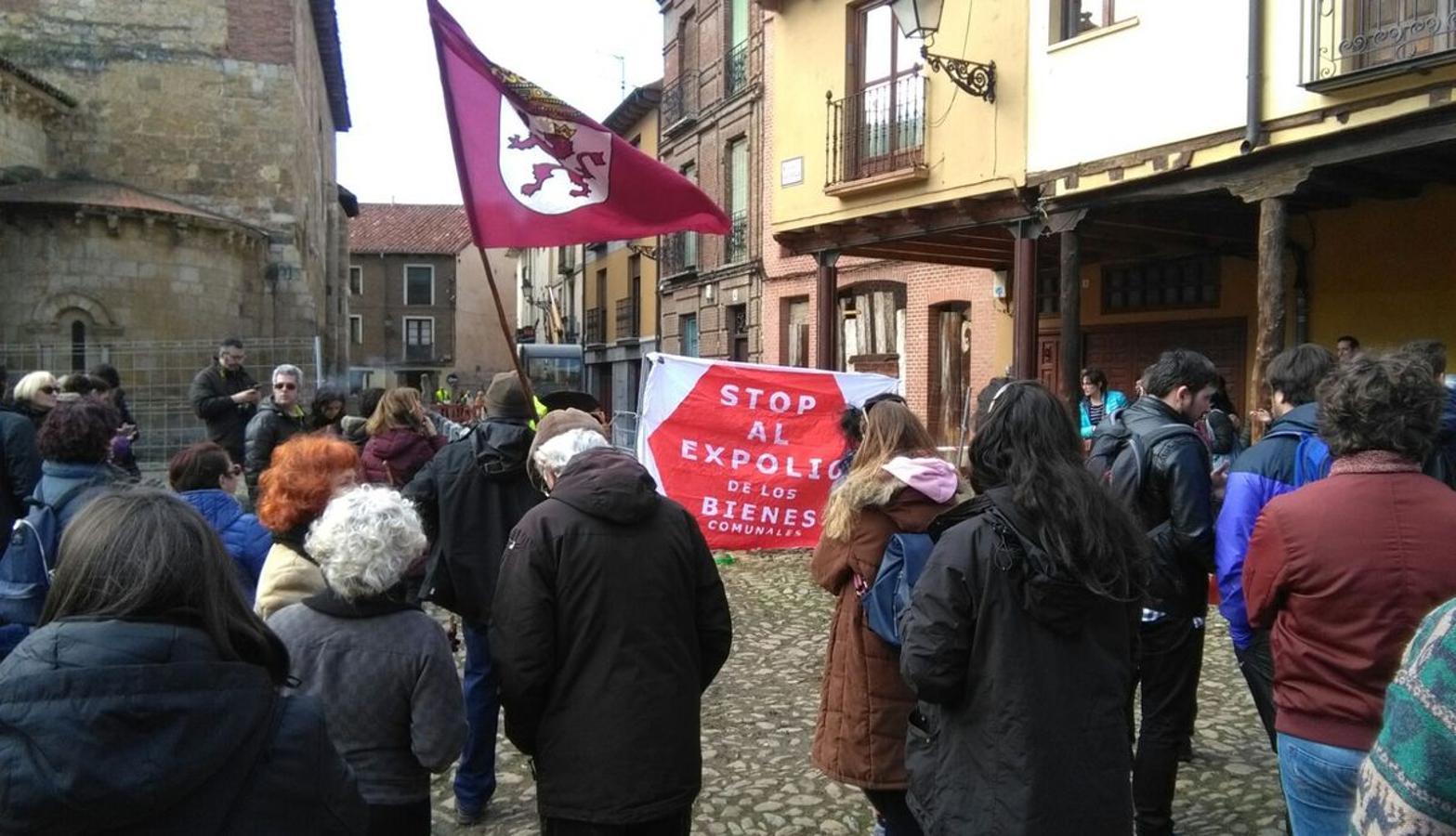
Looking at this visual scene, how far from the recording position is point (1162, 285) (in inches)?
520

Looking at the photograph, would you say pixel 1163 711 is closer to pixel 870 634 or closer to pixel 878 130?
pixel 870 634

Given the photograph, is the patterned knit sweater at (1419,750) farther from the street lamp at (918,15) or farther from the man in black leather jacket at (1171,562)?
the street lamp at (918,15)

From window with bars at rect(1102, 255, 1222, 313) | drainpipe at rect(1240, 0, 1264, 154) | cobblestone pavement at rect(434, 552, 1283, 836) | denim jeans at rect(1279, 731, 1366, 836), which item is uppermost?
drainpipe at rect(1240, 0, 1264, 154)

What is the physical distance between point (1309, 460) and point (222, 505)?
12.4 feet

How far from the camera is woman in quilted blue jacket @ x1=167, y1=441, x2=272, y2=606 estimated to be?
3635mm

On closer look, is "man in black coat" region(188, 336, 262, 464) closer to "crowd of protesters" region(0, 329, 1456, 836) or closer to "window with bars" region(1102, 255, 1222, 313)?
"crowd of protesters" region(0, 329, 1456, 836)

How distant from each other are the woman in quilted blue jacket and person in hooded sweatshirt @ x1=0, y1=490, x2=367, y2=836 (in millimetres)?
1968

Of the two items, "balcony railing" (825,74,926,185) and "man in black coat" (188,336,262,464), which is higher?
"balcony railing" (825,74,926,185)

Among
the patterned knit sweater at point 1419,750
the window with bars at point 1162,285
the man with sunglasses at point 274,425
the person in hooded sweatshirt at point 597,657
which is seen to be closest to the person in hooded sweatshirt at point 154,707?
the person in hooded sweatshirt at point 597,657

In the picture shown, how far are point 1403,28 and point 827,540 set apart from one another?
24.3 ft

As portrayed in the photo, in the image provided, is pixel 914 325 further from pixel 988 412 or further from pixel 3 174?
pixel 3 174

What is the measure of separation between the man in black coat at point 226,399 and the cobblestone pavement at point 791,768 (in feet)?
11.2

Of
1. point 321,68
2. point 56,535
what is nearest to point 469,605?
point 56,535

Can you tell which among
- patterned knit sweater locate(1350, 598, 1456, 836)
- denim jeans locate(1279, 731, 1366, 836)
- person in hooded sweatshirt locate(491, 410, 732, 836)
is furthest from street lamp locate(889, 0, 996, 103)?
patterned knit sweater locate(1350, 598, 1456, 836)
